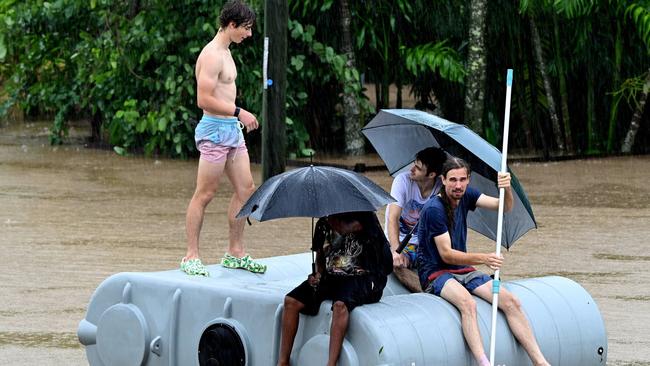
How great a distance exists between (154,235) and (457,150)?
5.60 metres

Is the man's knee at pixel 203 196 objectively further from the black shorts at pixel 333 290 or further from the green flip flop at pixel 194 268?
the black shorts at pixel 333 290

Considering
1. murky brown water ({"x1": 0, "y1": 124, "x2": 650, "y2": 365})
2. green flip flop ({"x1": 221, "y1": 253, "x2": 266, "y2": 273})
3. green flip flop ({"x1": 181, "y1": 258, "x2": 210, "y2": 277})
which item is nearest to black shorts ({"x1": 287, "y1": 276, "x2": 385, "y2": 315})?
green flip flop ({"x1": 181, "y1": 258, "x2": 210, "y2": 277})

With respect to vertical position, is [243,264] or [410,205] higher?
[410,205]

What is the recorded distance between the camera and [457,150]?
28.7 feet

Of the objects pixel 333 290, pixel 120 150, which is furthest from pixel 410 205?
pixel 120 150

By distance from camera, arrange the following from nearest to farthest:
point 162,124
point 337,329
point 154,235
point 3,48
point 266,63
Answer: point 337,329 < point 266,63 < point 154,235 < point 162,124 < point 3,48

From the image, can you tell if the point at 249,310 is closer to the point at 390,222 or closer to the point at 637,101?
the point at 390,222

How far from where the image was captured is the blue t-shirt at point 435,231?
7582mm

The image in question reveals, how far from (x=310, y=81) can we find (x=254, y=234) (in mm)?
6455

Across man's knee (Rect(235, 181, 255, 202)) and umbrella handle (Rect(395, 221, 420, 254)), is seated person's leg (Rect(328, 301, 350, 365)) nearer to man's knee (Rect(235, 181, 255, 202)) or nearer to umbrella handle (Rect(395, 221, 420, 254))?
umbrella handle (Rect(395, 221, 420, 254))

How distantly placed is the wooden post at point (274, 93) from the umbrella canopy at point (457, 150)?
2341 millimetres

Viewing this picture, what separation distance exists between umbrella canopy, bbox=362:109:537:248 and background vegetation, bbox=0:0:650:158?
32.5 ft

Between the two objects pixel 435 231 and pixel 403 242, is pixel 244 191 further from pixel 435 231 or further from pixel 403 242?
pixel 435 231

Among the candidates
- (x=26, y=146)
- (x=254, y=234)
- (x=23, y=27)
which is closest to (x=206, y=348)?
(x=254, y=234)
